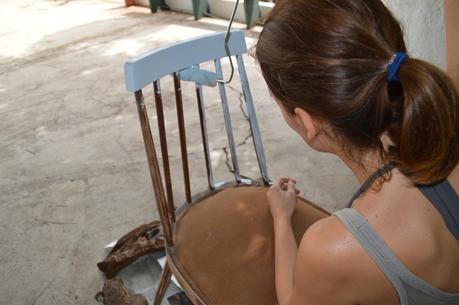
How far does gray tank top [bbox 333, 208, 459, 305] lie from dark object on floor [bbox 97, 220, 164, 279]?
106 cm

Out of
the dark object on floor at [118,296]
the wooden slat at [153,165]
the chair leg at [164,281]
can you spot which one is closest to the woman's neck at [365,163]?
the wooden slat at [153,165]

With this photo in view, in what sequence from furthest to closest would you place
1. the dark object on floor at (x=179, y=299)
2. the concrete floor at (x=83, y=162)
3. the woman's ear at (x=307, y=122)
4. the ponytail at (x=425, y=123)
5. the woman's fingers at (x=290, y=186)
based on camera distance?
the concrete floor at (x=83, y=162) → the dark object on floor at (x=179, y=299) → the woman's fingers at (x=290, y=186) → the woman's ear at (x=307, y=122) → the ponytail at (x=425, y=123)

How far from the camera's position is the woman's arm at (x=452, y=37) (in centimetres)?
100

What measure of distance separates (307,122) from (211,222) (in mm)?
497

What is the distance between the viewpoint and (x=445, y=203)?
0.71 metres

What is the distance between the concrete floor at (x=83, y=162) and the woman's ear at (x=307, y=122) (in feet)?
3.76

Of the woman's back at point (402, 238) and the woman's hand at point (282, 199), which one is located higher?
the woman's back at point (402, 238)

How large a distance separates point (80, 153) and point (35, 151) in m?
0.27

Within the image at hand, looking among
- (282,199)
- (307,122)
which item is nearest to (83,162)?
(282,199)

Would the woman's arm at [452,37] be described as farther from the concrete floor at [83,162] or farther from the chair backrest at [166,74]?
the concrete floor at [83,162]

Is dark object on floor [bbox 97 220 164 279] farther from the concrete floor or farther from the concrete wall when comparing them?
the concrete wall

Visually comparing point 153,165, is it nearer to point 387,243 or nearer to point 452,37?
point 387,243

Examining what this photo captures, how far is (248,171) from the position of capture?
222cm

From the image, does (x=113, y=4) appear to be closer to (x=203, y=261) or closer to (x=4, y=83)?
(x=4, y=83)
